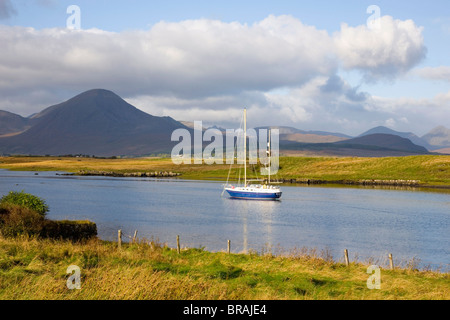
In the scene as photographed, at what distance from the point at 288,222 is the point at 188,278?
4046cm

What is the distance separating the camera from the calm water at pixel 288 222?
41.7 meters

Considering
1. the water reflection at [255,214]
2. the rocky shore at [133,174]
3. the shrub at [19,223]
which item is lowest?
the water reflection at [255,214]

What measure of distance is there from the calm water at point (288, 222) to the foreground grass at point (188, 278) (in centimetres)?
832

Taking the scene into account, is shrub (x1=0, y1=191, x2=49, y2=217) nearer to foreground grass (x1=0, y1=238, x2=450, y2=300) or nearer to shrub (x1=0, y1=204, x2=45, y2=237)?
shrub (x1=0, y1=204, x2=45, y2=237)

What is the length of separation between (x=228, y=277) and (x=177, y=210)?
1830 inches

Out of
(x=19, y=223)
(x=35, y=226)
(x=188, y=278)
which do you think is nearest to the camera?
(x=188, y=278)

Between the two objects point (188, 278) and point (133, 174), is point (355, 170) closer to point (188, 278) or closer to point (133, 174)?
point (133, 174)

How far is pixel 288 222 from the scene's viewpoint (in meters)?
59.3

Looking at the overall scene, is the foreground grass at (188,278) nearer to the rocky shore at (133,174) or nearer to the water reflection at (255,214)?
the water reflection at (255,214)

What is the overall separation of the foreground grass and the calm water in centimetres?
832

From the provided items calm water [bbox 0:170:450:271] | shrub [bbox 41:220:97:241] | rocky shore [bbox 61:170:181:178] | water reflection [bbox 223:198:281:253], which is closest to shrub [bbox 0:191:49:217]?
calm water [bbox 0:170:450:271]

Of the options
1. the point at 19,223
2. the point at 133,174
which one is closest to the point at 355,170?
the point at 133,174

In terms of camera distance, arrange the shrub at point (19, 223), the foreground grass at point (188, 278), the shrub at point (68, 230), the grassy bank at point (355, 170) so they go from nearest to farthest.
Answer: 1. the foreground grass at point (188, 278)
2. the shrub at point (19, 223)
3. the shrub at point (68, 230)
4. the grassy bank at point (355, 170)

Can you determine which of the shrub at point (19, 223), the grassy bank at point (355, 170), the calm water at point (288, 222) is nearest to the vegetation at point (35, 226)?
the shrub at point (19, 223)
